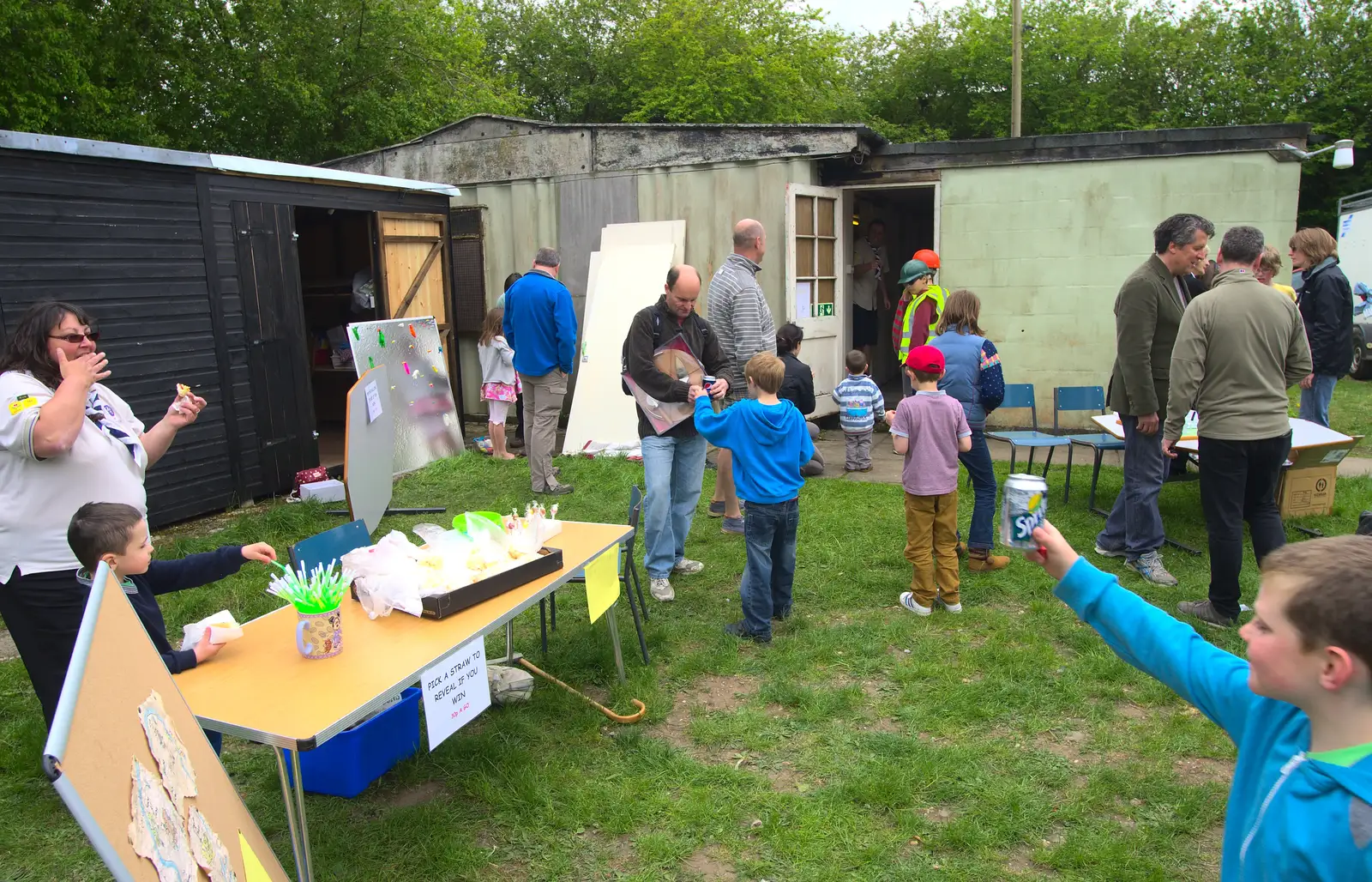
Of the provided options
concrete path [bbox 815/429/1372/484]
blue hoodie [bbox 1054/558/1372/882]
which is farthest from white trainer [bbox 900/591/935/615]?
blue hoodie [bbox 1054/558/1372/882]

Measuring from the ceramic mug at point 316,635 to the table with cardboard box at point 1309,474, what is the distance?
4951 millimetres

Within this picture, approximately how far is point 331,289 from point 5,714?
744cm

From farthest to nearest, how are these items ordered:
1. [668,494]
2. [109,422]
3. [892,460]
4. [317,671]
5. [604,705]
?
[892,460]
[668,494]
[604,705]
[109,422]
[317,671]

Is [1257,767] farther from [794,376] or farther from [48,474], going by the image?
[794,376]

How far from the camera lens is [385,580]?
9.66 ft

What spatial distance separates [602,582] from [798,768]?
1.06 meters

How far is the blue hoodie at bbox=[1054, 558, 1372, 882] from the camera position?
1248 millimetres

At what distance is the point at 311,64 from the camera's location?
61.4 feet

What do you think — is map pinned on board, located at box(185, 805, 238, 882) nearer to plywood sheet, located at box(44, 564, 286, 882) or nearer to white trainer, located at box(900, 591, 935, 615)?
plywood sheet, located at box(44, 564, 286, 882)

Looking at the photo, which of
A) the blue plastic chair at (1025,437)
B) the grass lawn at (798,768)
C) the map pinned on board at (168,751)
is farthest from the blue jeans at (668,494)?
the map pinned on board at (168,751)

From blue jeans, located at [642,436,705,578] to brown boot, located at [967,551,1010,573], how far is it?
1709 millimetres

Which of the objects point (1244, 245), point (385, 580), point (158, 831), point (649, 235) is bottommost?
point (385, 580)

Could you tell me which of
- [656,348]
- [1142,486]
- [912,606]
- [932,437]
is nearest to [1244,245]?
[1142,486]

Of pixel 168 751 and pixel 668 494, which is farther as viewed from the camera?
pixel 668 494
